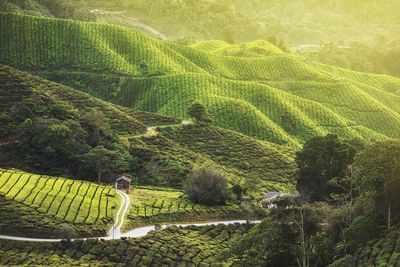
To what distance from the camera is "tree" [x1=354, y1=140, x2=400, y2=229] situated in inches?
2040

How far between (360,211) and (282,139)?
60.2m

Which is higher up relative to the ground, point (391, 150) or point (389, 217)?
point (391, 150)

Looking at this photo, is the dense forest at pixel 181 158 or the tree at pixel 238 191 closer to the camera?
the dense forest at pixel 181 158

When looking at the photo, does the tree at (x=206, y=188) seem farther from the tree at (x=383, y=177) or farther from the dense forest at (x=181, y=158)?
the tree at (x=383, y=177)

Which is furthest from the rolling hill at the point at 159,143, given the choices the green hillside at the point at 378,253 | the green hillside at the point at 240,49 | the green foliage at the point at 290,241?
the green hillside at the point at 240,49

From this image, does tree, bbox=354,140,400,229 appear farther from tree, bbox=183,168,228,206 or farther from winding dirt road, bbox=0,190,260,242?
tree, bbox=183,168,228,206

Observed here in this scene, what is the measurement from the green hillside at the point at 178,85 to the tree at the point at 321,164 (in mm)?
36221

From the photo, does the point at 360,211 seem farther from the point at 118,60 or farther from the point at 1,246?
the point at 118,60

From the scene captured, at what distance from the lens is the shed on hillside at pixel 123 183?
7650cm

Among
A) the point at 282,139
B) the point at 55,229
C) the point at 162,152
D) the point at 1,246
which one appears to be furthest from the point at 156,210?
the point at 282,139

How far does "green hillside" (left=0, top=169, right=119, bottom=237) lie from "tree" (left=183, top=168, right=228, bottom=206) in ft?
28.4

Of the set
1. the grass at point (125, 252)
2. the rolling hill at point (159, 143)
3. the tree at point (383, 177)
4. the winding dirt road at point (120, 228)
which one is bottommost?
the rolling hill at point (159, 143)

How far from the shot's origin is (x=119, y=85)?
133125 mm

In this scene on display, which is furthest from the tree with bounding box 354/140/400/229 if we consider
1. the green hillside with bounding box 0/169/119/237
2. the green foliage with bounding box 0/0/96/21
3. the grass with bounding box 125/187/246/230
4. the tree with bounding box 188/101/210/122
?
the green foliage with bounding box 0/0/96/21
